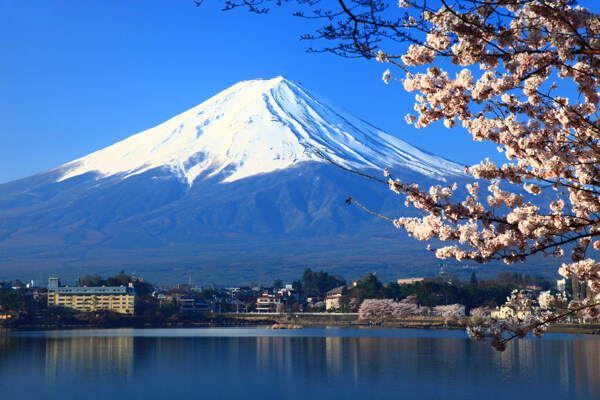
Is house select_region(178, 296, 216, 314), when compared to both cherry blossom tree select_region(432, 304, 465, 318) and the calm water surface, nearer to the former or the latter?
cherry blossom tree select_region(432, 304, 465, 318)

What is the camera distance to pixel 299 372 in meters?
24.9

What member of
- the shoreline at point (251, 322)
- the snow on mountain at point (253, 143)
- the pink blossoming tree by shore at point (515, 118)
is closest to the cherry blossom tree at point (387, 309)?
the shoreline at point (251, 322)

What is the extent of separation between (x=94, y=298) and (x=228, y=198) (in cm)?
7740

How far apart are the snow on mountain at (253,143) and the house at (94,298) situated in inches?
3108

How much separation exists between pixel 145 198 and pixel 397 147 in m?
56.4

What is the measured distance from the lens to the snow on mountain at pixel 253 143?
16338 cm

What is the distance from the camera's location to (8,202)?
163 meters

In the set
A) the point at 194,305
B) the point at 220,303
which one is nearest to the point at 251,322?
the point at 194,305

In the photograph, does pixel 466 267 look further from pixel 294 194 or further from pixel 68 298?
pixel 68 298

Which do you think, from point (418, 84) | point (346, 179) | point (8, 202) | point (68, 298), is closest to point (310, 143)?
A: point (346, 179)

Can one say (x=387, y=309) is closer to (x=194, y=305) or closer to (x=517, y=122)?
(x=194, y=305)

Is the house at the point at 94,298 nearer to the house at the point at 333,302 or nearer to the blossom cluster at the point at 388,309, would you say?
the house at the point at 333,302

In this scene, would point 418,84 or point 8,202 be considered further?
point 8,202

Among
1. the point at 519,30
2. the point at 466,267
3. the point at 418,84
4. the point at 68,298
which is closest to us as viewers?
the point at 519,30
